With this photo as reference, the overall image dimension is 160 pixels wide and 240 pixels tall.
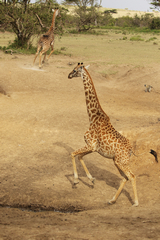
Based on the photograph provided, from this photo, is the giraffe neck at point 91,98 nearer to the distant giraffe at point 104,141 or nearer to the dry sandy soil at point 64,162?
the distant giraffe at point 104,141

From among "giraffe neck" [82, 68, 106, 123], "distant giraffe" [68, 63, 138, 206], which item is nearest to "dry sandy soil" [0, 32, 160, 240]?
"distant giraffe" [68, 63, 138, 206]

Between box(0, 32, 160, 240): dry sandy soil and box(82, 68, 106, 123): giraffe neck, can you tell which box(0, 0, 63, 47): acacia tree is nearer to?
box(0, 32, 160, 240): dry sandy soil

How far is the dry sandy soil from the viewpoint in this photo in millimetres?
3498

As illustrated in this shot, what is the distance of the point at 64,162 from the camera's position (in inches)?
243

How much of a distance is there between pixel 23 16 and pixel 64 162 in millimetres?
12384

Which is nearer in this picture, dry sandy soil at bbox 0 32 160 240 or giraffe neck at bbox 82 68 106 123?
dry sandy soil at bbox 0 32 160 240

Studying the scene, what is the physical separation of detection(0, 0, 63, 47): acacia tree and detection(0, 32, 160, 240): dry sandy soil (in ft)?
16.5

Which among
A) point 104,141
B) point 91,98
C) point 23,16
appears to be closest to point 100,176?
point 104,141

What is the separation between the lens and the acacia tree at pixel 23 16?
1612cm

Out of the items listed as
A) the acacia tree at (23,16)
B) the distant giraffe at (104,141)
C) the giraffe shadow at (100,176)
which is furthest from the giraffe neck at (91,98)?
the acacia tree at (23,16)

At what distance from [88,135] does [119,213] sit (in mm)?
1537

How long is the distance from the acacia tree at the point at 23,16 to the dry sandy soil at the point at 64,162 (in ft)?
16.5

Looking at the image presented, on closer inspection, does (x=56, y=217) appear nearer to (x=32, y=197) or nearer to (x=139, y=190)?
(x=32, y=197)

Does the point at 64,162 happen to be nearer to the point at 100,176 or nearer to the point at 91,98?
the point at 100,176
